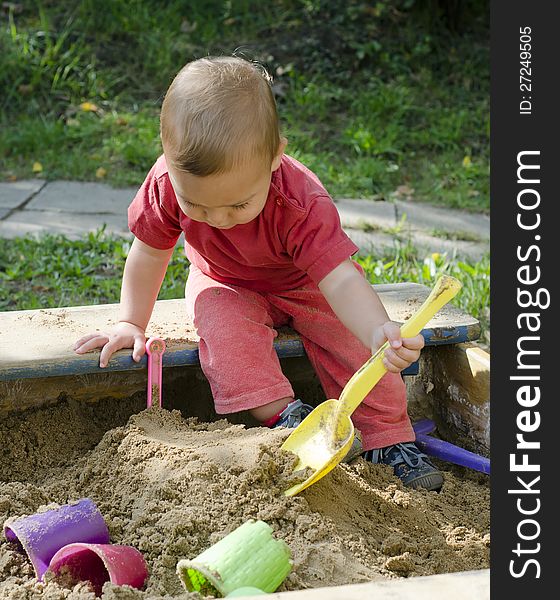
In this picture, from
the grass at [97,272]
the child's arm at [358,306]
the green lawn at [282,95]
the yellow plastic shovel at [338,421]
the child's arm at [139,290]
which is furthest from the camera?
the green lawn at [282,95]

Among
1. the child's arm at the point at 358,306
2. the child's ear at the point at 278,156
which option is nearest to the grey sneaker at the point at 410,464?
the child's arm at the point at 358,306

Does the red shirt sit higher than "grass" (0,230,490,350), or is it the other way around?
the red shirt

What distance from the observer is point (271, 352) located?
2357 millimetres

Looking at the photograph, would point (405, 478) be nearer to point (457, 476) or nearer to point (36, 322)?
point (457, 476)

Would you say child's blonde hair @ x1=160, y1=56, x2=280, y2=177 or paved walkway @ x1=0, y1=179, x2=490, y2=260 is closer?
child's blonde hair @ x1=160, y1=56, x2=280, y2=177

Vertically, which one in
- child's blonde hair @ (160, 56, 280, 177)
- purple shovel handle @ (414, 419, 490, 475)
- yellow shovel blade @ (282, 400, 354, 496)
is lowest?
purple shovel handle @ (414, 419, 490, 475)

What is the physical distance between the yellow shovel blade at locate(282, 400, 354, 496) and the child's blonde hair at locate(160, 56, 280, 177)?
54 cm

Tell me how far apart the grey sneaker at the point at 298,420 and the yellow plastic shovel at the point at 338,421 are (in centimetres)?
15

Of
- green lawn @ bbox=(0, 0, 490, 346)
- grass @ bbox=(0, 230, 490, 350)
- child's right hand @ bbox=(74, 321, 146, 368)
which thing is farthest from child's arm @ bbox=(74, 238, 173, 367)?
green lawn @ bbox=(0, 0, 490, 346)

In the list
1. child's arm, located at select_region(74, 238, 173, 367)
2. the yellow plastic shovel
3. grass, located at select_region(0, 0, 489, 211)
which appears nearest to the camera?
the yellow plastic shovel

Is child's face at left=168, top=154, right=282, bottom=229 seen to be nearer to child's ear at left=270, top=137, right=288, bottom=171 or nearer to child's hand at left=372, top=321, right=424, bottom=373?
child's ear at left=270, top=137, right=288, bottom=171

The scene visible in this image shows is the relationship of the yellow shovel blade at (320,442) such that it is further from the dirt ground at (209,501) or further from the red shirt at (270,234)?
the red shirt at (270,234)

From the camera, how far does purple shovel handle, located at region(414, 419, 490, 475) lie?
231 centimetres

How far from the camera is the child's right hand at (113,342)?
2.27 m
